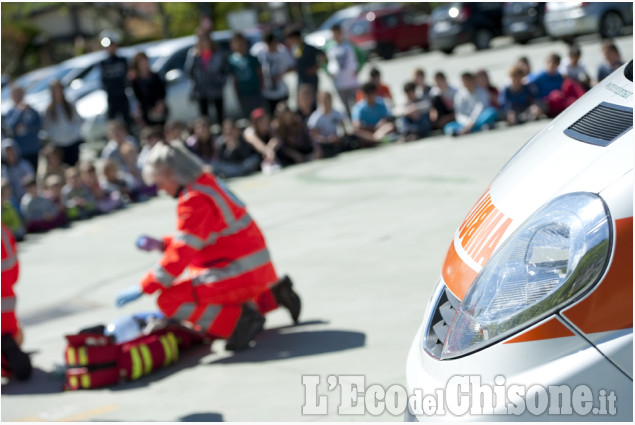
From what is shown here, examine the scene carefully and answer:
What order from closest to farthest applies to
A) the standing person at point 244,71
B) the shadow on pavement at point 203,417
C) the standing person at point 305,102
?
the shadow on pavement at point 203,417 → the standing person at point 305,102 → the standing person at point 244,71

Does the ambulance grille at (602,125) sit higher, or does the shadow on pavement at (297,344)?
the ambulance grille at (602,125)

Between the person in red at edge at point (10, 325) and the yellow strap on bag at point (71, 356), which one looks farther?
the person in red at edge at point (10, 325)

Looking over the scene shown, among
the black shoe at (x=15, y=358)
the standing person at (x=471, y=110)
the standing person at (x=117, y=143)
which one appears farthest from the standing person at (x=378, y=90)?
the black shoe at (x=15, y=358)

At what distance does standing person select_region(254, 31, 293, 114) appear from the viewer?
16.0m

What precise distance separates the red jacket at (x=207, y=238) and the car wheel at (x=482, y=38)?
2245cm

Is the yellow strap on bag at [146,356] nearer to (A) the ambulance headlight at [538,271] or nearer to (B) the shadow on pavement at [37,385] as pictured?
(B) the shadow on pavement at [37,385]

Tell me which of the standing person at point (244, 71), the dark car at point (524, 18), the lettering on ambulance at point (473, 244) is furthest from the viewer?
the dark car at point (524, 18)

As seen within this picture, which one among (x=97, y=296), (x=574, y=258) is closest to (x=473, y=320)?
(x=574, y=258)

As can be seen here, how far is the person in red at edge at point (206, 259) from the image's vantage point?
6.21 metres

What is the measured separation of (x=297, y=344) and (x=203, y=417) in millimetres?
1241

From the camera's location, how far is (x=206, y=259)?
641cm

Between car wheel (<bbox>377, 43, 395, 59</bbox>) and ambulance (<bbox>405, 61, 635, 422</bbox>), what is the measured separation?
28.8 meters

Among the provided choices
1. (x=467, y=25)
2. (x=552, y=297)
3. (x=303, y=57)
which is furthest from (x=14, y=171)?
(x=467, y=25)

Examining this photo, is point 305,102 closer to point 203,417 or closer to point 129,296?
point 129,296
